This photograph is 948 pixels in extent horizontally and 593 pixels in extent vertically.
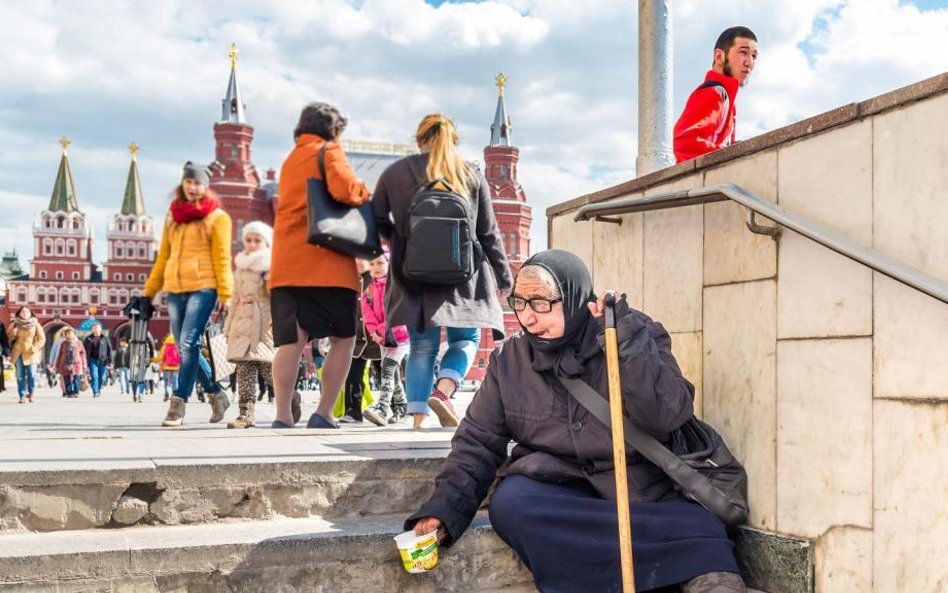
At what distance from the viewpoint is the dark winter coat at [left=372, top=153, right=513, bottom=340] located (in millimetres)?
4543

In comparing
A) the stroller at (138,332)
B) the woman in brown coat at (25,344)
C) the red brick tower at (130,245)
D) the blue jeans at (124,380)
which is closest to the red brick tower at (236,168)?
the red brick tower at (130,245)

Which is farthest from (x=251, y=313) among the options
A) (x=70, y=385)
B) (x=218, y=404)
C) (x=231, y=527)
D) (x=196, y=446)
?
(x=70, y=385)

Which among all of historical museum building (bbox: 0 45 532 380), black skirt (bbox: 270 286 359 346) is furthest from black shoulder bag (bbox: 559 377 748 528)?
historical museum building (bbox: 0 45 532 380)

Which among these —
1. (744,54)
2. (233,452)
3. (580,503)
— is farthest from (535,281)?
(744,54)

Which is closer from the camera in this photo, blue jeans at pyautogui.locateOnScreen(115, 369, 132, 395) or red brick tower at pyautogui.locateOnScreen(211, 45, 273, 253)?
blue jeans at pyautogui.locateOnScreen(115, 369, 132, 395)

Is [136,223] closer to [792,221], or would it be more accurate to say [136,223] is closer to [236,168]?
[236,168]

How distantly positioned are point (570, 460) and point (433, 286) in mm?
1791

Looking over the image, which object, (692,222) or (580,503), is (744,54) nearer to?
(692,222)

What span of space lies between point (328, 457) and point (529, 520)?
0.82 m

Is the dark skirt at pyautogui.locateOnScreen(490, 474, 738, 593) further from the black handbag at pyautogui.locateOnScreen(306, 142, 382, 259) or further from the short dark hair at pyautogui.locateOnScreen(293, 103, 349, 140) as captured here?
the short dark hair at pyautogui.locateOnScreen(293, 103, 349, 140)

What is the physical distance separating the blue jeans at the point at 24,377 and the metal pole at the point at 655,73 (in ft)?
40.2

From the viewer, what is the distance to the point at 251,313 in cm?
580

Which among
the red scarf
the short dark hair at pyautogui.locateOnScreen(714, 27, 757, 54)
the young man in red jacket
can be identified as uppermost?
the short dark hair at pyautogui.locateOnScreen(714, 27, 757, 54)

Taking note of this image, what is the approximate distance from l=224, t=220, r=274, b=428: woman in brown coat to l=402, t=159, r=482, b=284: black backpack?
155cm
